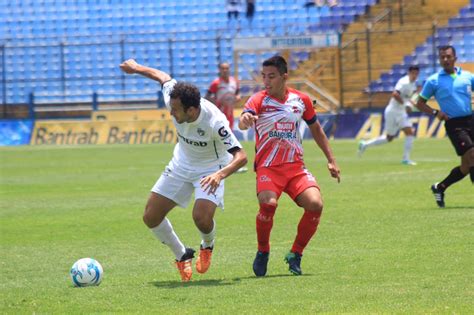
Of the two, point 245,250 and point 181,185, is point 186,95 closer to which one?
point 181,185

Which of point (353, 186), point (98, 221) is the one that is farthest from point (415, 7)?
point (98, 221)

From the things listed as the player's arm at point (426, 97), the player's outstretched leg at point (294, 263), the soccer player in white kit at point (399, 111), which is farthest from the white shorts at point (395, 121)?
the player's outstretched leg at point (294, 263)

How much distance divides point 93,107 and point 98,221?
91.9ft

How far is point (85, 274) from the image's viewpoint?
9117mm

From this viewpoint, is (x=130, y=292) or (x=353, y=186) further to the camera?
(x=353, y=186)

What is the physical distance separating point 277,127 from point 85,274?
2289 mm

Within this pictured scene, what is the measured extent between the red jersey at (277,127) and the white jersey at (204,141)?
12.8 inches

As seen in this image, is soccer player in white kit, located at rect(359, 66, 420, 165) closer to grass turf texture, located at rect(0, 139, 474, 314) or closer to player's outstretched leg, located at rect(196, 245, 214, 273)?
grass turf texture, located at rect(0, 139, 474, 314)

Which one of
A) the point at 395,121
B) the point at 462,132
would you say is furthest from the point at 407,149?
the point at 462,132

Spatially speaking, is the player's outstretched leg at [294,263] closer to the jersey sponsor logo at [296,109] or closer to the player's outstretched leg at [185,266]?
the player's outstretched leg at [185,266]

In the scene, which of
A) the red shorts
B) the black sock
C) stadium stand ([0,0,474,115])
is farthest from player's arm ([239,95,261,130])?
stadium stand ([0,0,474,115])

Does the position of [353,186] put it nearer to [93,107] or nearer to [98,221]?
[98,221]

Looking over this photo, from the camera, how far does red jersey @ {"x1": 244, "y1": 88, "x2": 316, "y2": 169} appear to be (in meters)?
9.73

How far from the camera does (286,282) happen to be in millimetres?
8977
